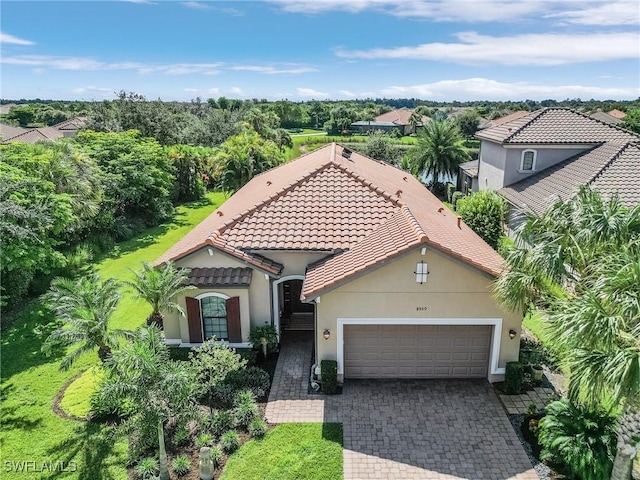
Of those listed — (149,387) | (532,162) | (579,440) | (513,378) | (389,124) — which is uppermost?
(389,124)

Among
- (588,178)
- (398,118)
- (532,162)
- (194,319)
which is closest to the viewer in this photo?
(194,319)

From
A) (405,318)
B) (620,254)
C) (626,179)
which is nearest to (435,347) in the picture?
(405,318)

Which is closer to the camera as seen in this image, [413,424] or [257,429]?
[257,429]

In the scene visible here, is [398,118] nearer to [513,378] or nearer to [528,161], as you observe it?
[528,161]

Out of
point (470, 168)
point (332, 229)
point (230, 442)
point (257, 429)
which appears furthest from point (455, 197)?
point (230, 442)

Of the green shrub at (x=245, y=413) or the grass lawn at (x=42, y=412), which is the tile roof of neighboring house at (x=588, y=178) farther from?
the grass lawn at (x=42, y=412)

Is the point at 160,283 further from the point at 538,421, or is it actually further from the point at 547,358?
the point at 547,358

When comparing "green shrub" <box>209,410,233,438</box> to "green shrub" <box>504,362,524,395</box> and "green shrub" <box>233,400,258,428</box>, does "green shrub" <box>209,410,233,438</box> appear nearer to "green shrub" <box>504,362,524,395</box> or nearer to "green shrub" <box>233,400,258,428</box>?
"green shrub" <box>233,400,258,428</box>
